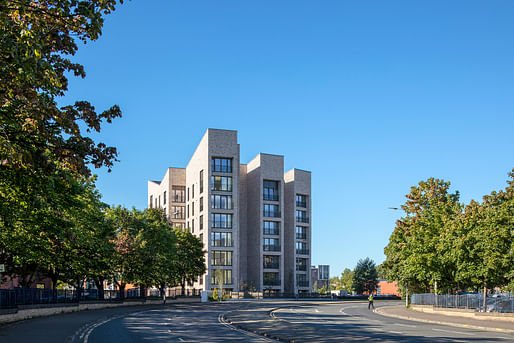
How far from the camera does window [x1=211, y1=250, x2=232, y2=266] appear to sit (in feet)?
310

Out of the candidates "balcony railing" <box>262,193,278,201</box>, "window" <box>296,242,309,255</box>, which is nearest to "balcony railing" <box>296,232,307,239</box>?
"window" <box>296,242,309,255</box>

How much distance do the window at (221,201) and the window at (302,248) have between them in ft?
59.9

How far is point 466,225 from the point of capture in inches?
1631

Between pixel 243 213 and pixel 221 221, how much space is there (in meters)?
8.69

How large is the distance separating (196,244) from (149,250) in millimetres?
21386

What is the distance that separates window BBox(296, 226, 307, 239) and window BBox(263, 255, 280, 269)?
819cm

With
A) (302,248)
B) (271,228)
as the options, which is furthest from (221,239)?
(302,248)

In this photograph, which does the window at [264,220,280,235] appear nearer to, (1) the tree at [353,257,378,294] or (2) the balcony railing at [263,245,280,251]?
(2) the balcony railing at [263,245,280,251]

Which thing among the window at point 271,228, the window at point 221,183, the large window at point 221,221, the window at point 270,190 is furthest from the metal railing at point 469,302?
the window at point 270,190

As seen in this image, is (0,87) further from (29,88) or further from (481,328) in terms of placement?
(481,328)

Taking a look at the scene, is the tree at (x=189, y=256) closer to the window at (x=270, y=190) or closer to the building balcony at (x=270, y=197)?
the building balcony at (x=270, y=197)

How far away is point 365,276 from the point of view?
385 ft

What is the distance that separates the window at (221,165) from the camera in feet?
317

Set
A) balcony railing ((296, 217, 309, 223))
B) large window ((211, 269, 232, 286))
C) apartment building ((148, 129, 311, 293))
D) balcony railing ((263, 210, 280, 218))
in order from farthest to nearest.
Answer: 1. balcony railing ((296, 217, 309, 223))
2. balcony railing ((263, 210, 280, 218))
3. apartment building ((148, 129, 311, 293))
4. large window ((211, 269, 232, 286))
